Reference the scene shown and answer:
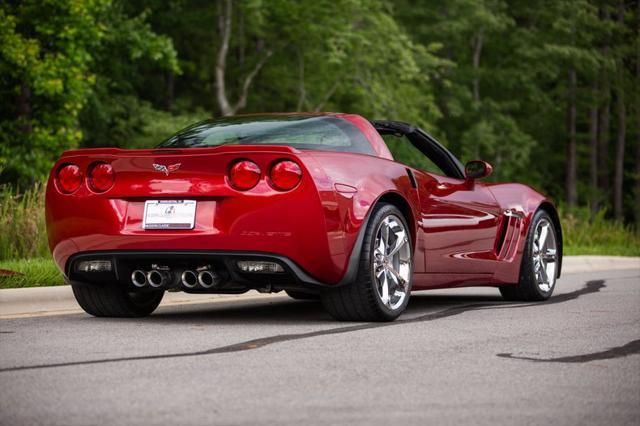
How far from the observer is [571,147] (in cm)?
4728

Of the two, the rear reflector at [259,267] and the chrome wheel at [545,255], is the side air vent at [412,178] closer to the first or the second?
the rear reflector at [259,267]

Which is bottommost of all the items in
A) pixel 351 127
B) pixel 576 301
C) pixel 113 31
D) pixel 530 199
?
pixel 576 301

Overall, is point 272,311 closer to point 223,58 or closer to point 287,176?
point 287,176

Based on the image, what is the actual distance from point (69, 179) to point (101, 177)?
25 cm

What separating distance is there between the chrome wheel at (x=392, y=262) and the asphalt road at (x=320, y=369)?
0.71 feet

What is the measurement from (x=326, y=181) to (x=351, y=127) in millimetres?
Answer: 1055

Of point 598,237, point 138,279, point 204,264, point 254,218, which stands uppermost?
point 254,218

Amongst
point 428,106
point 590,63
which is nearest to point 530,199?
point 428,106

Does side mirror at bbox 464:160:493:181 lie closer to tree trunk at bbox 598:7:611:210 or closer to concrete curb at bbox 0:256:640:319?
concrete curb at bbox 0:256:640:319

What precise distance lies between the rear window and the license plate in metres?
0.79

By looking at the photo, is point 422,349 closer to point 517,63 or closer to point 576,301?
point 576,301

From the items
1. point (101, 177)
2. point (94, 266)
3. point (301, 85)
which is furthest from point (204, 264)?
point (301, 85)

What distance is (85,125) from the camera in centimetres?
3494

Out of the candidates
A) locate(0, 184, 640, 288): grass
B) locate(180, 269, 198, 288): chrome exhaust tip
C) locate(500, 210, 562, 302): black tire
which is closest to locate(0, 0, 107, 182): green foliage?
locate(0, 184, 640, 288): grass
